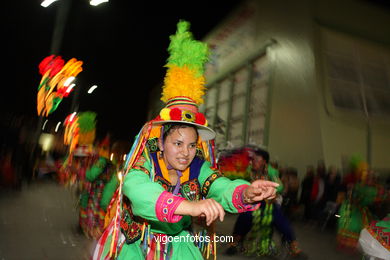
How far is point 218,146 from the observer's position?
48.9 feet

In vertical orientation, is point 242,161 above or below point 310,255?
above

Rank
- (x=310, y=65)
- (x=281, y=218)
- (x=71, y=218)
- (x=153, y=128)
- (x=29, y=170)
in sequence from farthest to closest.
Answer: (x=29, y=170) < (x=310, y=65) < (x=71, y=218) < (x=281, y=218) < (x=153, y=128)

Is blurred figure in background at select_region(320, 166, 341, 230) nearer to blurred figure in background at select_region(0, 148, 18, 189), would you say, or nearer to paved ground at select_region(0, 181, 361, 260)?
paved ground at select_region(0, 181, 361, 260)

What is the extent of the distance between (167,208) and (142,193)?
0.64ft

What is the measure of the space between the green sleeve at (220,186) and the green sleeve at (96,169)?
371 centimetres

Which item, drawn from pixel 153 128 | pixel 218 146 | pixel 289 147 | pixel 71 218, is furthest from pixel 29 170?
pixel 153 128

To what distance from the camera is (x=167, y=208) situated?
154 centimetres

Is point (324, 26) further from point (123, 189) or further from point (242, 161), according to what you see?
point (123, 189)

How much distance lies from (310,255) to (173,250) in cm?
412

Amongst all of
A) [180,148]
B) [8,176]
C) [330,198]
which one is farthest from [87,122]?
[330,198]

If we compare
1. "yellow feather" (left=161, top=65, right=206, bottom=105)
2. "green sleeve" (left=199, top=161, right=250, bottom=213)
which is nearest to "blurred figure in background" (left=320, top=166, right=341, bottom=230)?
"green sleeve" (left=199, top=161, right=250, bottom=213)

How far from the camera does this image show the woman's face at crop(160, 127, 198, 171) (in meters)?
2.05

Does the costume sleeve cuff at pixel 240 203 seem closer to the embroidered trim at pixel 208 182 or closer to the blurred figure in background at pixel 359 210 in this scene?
the embroidered trim at pixel 208 182

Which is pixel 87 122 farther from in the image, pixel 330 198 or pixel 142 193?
pixel 142 193
